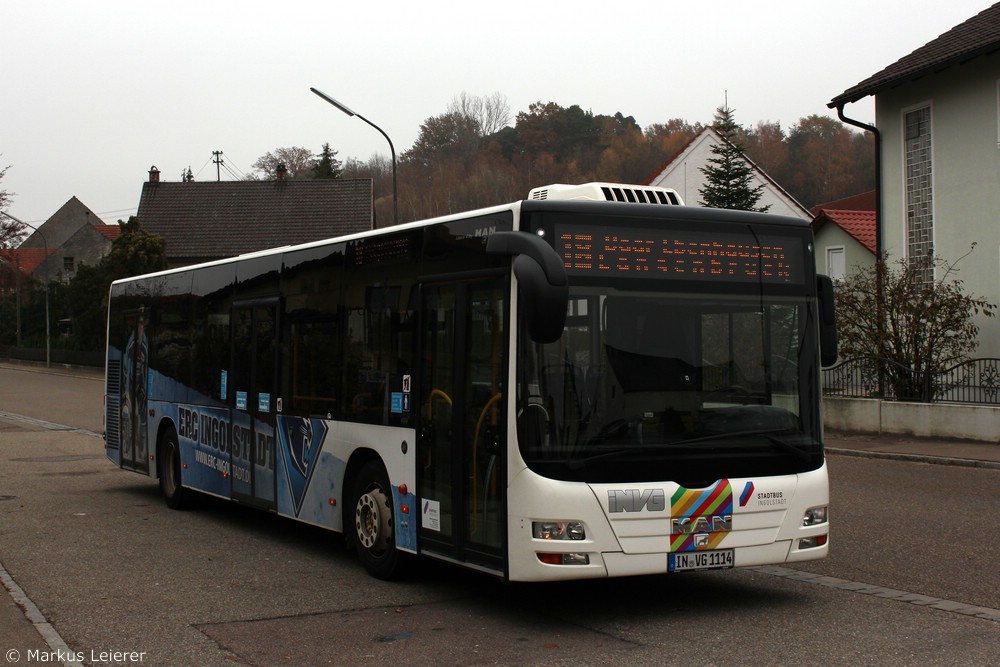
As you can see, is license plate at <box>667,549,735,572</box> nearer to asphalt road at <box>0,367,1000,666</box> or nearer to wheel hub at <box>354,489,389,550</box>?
asphalt road at <box>0,367,1000,666</box>

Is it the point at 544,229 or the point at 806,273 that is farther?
the point at 806,273

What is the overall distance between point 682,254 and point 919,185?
2071 cm

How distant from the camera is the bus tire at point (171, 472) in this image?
1350cm

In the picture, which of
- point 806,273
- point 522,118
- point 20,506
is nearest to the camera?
point 806,273

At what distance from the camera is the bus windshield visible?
7.18m

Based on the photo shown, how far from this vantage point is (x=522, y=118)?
91.5m

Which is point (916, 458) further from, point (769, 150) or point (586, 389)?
point (769, 150)

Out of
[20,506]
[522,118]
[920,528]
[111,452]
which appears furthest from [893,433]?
[522,118]

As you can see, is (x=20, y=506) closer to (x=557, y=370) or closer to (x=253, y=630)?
(x=253, y=630)

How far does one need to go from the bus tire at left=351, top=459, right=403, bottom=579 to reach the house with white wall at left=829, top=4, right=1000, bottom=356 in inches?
696

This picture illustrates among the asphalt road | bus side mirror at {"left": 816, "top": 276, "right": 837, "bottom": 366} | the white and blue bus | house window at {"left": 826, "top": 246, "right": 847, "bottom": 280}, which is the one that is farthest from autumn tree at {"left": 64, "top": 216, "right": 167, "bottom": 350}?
bus side mirror at {"left": 816, "top": 276, "right": 837, "bottom": 366}

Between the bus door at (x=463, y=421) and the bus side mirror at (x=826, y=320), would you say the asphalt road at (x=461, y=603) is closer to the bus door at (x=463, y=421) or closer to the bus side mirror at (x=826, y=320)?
the bus door at (x=463, y=421)

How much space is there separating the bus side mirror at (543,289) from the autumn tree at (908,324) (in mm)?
16635

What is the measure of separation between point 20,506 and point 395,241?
7.32 metres
